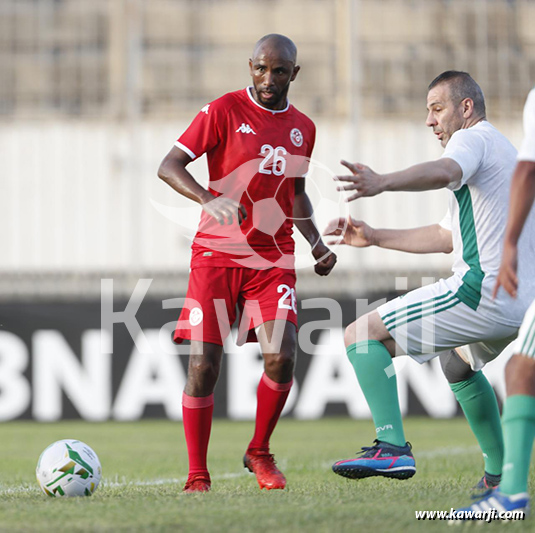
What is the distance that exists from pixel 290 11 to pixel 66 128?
452cm

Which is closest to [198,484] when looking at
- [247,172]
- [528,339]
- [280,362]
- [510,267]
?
[280,362]

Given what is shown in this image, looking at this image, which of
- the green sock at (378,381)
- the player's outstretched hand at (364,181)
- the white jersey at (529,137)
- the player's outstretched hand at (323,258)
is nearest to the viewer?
the white jersey at (529,137)

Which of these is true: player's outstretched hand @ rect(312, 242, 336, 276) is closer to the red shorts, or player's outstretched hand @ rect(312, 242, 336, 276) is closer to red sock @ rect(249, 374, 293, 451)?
the red shorts

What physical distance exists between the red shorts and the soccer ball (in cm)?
83

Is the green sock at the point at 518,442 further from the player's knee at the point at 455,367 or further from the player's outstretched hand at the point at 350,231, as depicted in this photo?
the player's outstretched hand at the point at 350,231

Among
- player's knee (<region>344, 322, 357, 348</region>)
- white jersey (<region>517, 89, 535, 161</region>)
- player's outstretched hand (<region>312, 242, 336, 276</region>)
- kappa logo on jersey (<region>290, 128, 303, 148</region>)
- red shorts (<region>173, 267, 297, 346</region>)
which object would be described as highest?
kappa logo on jersey (<region>290, 128, 303, 148</region>)

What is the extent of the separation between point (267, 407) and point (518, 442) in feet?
6.59

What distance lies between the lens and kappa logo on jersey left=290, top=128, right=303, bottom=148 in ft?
18.0

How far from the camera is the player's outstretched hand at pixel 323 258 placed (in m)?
5.75

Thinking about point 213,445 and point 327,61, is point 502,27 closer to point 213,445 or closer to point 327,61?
point 327,61

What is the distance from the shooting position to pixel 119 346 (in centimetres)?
1201

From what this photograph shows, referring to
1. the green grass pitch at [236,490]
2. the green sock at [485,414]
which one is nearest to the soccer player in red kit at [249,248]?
the green grass pitch at [236,490]

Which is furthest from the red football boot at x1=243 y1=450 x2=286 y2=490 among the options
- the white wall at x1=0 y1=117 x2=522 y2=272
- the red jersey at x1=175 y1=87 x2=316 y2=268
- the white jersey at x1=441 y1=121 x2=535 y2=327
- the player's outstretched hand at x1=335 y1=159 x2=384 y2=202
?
the white wall at x1=0 y1=117 x2=522 y2=272

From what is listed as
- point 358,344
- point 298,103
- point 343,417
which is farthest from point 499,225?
point 298,103
